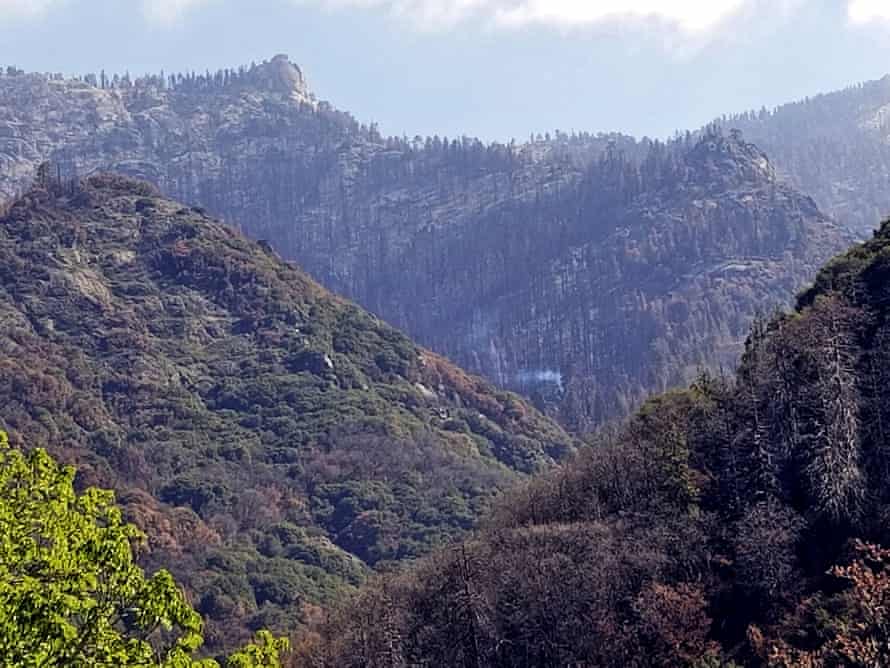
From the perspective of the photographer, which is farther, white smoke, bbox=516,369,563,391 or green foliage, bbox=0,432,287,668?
white smoke, bbox=516,369,563,391

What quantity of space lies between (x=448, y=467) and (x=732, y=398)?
2628 inches

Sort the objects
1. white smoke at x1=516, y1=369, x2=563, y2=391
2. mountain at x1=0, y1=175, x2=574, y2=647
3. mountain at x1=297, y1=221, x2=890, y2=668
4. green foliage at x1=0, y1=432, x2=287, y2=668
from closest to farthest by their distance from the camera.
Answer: green foliage at x1=0, y1=432, x2=287, y2=668
mountain at x1=297, y1=221, x2=890, y2=668
mountain at x1=0, y1=175, x2=574, y2=647
white smoke at x1=516, y1=369, x2=563, y2=391

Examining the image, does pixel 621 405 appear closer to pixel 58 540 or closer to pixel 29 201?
pixel 29 201

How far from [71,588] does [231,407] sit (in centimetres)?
11674

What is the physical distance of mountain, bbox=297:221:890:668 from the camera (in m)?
39.2

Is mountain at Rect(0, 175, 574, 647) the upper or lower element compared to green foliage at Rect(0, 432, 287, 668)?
lower

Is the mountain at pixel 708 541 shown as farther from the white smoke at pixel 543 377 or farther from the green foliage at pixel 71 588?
the white smoke at pixel 543 377

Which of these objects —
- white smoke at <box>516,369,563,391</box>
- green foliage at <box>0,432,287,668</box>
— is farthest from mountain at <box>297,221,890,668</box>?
white smoke at <box>516,369,563,391</box>

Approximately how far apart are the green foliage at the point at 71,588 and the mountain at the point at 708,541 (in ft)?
84.9

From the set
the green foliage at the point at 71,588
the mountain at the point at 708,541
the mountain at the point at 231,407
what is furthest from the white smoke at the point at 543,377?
the green foliage at the point at 71,588

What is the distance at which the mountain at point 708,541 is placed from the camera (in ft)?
129

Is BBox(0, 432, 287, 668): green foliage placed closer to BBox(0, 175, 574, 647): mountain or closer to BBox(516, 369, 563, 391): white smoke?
BBox(0, 175, 574, 647): mountain

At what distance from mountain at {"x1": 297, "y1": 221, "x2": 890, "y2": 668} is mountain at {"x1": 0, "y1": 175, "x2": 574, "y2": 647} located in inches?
1349

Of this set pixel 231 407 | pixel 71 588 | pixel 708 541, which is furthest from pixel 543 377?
pixel 71 588
